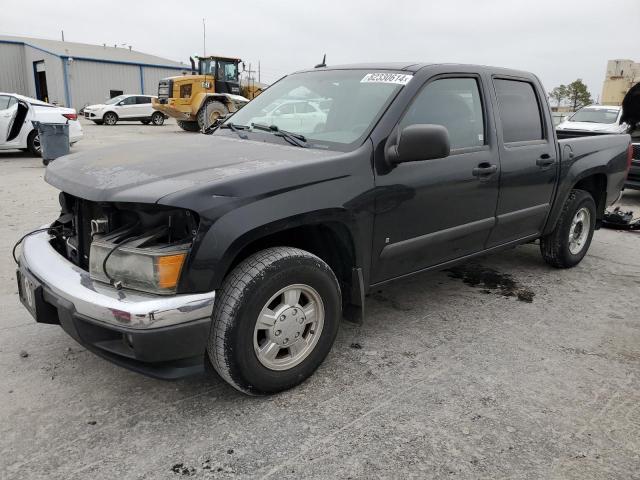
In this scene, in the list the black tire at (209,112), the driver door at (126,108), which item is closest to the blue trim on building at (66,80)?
the driver door at (126,108)

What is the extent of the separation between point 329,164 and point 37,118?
37.7 feet

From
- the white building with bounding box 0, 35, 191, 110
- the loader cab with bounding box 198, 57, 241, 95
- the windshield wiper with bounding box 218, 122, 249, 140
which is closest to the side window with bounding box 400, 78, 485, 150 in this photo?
the windshield wiper with bounding box 218, 122, 249, 140

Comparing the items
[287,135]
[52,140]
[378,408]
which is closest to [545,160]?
[287,135]

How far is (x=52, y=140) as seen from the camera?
36.3ft

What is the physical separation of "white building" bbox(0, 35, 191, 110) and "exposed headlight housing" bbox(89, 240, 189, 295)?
38.8m

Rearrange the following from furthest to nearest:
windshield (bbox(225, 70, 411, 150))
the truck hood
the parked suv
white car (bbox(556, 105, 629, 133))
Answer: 1. white car (bbox(556, 105, 629, 133))
2. the parked suv
3. windshield (bbox(225, 70, 411, 150))
4. the truck hood

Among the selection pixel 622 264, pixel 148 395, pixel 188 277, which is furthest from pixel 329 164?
pixel 622 264

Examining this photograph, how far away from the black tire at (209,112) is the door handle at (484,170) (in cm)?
1687

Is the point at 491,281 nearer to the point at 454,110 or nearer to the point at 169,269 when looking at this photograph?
the point at 454,110

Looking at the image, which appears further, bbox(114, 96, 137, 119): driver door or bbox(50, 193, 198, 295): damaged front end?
bbox(114, 96, 137, 119): driver door

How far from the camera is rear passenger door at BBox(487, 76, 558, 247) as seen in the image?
3845 millimetres

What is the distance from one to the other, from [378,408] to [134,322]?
1.27 m

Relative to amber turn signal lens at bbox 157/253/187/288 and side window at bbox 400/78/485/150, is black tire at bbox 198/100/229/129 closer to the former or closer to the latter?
side window at bbox 400/78/485/150

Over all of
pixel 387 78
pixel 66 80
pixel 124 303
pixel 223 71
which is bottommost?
pixel 124 303
